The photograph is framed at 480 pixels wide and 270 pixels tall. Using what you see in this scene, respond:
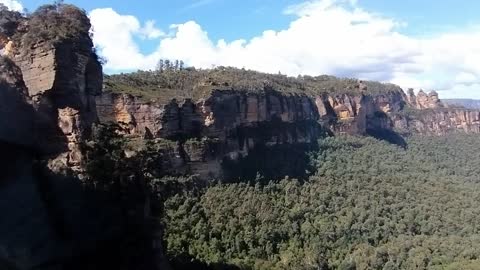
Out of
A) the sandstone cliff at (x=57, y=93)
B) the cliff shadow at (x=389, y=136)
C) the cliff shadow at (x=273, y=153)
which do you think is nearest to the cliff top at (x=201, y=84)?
the cliff shadow at (x=273, y=153)

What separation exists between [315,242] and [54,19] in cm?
3021

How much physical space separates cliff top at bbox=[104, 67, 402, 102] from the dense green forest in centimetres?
928

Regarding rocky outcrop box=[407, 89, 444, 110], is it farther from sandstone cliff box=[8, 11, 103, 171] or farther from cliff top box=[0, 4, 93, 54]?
sandstone cliff box=[8, 11, 103, 171]

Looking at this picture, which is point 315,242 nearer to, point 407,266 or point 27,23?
point 407,266

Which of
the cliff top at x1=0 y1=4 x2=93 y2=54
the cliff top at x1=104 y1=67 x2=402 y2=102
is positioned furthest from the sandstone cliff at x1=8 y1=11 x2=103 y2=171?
the cliff top at x1=104 y1=67 x2=402 y2=102

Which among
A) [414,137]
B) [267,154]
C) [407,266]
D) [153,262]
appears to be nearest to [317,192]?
[267,154]

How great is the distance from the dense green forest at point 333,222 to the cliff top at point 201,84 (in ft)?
30.4

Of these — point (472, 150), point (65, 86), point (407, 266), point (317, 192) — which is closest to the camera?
point (65, 86)

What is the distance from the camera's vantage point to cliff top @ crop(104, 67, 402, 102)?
166 feet

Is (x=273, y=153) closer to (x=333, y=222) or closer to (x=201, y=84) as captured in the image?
(x=201, y=84)

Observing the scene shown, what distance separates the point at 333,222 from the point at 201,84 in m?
18.0

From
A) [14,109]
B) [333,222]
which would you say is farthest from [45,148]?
[333,222]

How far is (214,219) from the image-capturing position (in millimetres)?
43938

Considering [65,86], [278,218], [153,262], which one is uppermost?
[65,86]
